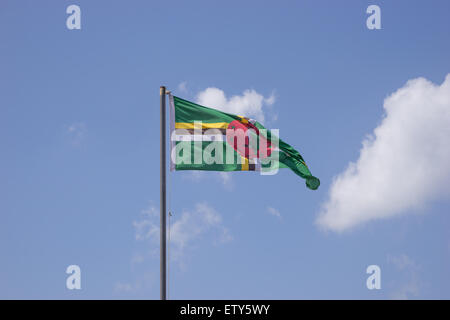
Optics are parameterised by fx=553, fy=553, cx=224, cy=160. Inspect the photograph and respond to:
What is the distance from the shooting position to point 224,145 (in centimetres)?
2089

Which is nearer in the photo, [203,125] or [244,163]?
[203,125]

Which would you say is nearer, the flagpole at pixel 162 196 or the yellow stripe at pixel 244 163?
the flagpole at pixel 162 196

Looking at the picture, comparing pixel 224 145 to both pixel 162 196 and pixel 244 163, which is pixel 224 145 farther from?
pixel 162 196

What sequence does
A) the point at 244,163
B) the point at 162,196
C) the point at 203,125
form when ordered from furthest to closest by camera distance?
the point at 244,163 → the point at 203,125 → the point at 162,196

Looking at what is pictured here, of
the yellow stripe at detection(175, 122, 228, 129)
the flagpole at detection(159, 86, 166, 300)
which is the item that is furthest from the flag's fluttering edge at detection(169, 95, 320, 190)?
the flagpole at detection(159, 86, 166, 300)

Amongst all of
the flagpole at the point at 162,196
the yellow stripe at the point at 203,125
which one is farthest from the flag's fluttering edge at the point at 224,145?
the flagpole at the point at 162,196

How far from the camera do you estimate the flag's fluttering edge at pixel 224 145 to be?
20156 millimetres

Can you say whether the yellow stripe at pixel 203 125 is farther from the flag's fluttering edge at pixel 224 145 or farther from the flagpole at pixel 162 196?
the flagpole at pixel 162 196

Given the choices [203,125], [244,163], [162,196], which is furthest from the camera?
[244,163]

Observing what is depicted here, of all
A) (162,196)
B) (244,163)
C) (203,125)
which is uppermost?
(203,125)

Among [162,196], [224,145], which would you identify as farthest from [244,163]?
[162,196]

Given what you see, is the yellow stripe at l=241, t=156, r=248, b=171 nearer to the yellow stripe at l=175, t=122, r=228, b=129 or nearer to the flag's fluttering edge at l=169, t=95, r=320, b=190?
the flag's fluttering edge at l=169, t=95, r=320, b=190
